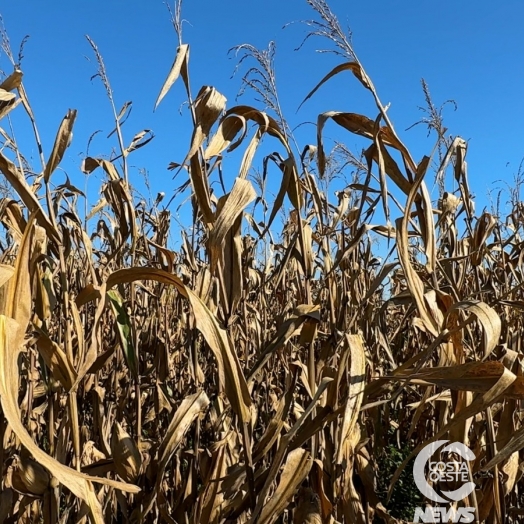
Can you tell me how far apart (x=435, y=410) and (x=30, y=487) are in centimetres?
127

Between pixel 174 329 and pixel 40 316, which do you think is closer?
pixel 40 316

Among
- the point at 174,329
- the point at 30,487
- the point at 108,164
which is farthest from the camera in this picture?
the point at 174,329

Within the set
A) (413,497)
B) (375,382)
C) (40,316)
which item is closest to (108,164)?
(40,316)

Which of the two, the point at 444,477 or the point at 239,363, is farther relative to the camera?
the point at 444,477

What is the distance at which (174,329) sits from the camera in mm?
2553

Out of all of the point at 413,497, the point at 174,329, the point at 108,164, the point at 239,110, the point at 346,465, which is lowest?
the point at 413,497

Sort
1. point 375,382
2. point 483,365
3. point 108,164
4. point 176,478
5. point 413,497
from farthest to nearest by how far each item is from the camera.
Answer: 1. point 413,497
2. point 108,164
3. point 176,478
4. point 375,382
5. point 483,365

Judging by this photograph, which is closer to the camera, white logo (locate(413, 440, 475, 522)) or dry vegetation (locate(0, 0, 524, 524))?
dry vegetation (locate(0, 0, 524, 524))

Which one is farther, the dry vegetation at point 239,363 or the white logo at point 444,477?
the white logo at point 444,477

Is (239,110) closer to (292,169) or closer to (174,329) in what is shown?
(292,169)

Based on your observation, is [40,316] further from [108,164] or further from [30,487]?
[108,164]

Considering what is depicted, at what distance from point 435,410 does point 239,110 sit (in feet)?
4.09

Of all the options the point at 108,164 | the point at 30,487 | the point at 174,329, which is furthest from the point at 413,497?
the point at 108,164

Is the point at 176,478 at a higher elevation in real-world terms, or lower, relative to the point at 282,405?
lower
